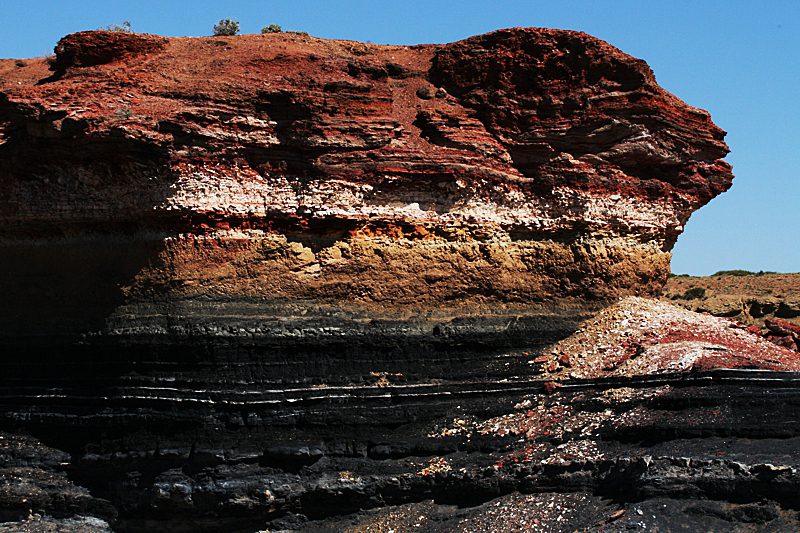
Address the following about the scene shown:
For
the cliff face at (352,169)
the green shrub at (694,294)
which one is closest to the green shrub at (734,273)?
the green shrub at (694,294)

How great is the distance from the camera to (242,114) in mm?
11648

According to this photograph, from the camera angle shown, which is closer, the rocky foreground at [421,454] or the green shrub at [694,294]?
the rocky foreground at [421,454]

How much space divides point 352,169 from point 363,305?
7.44 feet

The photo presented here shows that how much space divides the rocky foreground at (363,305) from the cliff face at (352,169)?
0.05 meters

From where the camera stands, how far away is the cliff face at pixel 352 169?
11.3 metres

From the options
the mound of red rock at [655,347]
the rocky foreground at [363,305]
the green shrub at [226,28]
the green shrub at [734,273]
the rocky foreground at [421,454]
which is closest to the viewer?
the rocky foreground at [421,454]

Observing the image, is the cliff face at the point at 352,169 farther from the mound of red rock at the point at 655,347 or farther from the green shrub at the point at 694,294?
the green shrub at the point at 694,294

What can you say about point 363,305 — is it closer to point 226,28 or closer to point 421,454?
point 421,454

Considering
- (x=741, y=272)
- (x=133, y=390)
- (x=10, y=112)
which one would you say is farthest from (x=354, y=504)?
(x=741, y=272)

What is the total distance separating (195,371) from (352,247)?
10.4 ft

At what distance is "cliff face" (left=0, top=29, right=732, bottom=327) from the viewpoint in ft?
37.2

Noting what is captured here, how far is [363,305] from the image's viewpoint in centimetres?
1173

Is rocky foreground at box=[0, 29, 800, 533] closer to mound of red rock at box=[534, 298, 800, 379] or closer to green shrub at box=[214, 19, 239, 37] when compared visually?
mound of red rock at box=[534, 298, 800, 379]

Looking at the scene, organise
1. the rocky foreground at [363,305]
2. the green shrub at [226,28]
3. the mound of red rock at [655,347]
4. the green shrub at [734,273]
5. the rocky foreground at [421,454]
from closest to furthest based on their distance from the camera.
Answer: the rocky foreground at [421,454], the rocky foreground at [363,305], the mound of red rock at [655,347], the green shrub at [226,28], the green shrub at [734,273]
